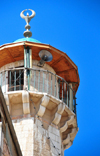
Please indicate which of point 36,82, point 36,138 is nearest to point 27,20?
point 36,82

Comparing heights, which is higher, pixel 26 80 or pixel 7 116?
pixel 26 80

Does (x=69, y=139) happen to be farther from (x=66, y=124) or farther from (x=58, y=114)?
(x=58, y=114)

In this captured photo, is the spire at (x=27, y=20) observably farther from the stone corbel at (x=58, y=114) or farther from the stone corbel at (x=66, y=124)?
the stone corbel at (x=66, y=124)

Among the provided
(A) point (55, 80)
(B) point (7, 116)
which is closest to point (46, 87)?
(A) point (55, 80)

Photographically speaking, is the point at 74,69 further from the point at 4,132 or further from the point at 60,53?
the point at 4,132

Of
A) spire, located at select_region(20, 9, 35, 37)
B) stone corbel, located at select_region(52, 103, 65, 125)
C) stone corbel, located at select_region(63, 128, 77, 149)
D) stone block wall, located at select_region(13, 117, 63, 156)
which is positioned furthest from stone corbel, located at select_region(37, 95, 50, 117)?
spire, located at select_region(20, 9, 35, 37)

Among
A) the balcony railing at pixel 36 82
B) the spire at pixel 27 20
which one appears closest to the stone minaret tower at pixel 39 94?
the balcony railing at pixel 36 82

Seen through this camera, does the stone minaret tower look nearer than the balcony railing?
Yes

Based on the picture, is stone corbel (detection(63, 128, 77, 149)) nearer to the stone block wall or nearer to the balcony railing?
the balcony railing

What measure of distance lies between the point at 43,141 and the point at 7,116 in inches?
195

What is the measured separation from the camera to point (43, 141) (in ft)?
52.7

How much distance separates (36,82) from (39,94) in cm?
88

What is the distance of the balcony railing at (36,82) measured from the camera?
55.5 feet

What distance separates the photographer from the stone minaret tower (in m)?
16.1
